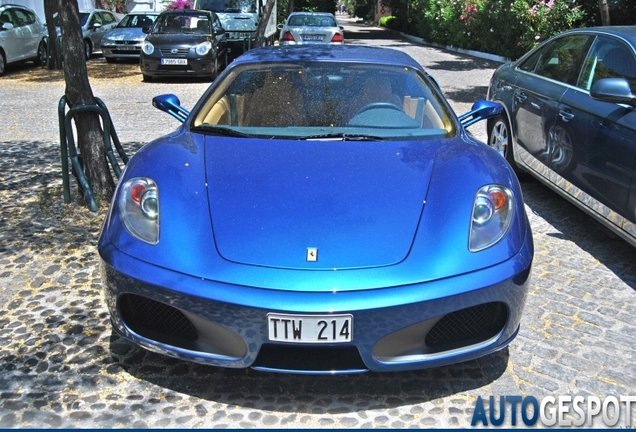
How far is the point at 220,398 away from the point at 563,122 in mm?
3440

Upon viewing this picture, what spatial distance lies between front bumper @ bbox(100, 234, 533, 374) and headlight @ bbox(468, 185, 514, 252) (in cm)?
13

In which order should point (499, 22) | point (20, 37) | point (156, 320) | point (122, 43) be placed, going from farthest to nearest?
1. point (499, 22)
2. point (122, 43)
3. point (20, 37)
4. point (156, 320)

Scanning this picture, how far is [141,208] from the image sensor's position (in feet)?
9.55

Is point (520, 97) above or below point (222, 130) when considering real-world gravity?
below

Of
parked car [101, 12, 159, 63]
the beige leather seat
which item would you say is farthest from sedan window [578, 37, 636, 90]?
parked car [101, 12, 159, 63]

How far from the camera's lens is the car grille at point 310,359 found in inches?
100

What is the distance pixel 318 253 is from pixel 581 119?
9.43ft

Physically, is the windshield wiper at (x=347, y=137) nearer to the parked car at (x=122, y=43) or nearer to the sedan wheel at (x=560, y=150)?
the sedan wheel at (x=560, y=150)

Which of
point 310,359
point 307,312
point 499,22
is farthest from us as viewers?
point 499,22

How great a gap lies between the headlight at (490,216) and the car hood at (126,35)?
15955mm

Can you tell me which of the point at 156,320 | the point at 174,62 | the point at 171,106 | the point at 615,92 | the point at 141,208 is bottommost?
the point at 174,62

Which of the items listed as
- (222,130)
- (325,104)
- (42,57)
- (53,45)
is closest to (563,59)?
(325,104)

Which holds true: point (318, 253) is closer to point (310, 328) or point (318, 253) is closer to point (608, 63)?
point (310, 328)

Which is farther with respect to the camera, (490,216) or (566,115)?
(566,115)
